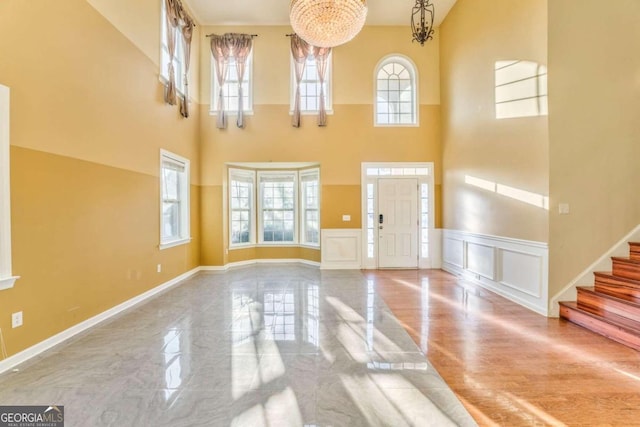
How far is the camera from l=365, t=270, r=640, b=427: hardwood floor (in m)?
1.75

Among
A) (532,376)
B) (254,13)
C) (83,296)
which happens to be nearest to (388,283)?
(532,376)

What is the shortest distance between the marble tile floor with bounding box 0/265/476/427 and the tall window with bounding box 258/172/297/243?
3.17 m

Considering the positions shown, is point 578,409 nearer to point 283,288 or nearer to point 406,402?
point 406,402

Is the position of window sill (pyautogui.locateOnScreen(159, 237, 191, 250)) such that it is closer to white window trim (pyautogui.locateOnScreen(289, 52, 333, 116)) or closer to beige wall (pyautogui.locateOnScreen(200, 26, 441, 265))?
beige wall (pyautogui.locateOnScreen(200, 26, 441, 265))

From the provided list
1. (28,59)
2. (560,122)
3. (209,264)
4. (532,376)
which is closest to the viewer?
(532,376)

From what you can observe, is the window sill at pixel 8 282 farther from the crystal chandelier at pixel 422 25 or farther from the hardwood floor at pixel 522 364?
the crystal chandelier at pixel 422 25

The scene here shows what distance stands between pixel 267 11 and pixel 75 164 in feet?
15.1

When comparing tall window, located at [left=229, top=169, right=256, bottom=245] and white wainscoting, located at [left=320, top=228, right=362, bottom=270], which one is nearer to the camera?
white wainscoting, located at [left=320, top=228, right=362, bottom=270]

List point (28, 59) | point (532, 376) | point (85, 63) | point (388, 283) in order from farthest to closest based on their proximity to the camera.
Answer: point (388, 283) < point (85, 63) < point (28, 59) < point (532, 376)

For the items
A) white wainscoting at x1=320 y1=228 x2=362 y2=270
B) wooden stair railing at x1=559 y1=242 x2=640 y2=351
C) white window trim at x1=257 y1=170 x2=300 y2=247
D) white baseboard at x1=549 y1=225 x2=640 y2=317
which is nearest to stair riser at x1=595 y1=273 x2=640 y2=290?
wooden stair railing at x1=559 y1=242 x2=640 y2=351

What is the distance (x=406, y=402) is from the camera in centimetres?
184

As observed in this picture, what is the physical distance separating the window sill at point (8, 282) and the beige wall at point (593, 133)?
17.7 feet

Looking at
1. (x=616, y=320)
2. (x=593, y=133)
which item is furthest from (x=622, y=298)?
(x=593, y=133)

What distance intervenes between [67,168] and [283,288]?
10.3 ft
